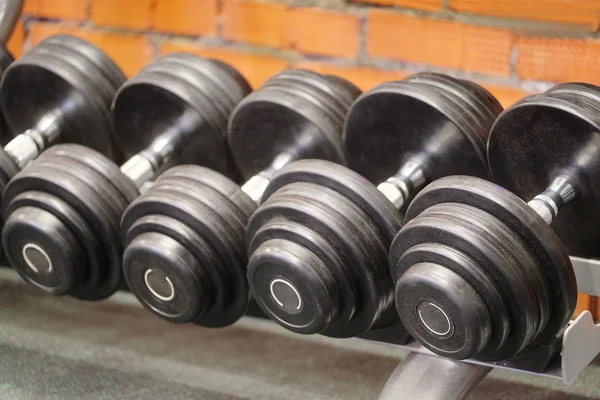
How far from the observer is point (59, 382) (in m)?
1.10

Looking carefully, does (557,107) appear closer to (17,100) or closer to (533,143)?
(533,143)

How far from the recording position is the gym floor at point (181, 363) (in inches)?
43.0

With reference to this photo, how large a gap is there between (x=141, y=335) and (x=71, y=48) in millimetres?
440

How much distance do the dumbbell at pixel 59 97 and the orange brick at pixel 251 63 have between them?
0.29 meters

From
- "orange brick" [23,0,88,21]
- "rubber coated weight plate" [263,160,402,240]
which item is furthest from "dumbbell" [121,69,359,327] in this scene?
"orange brick" [23,0,88,21]

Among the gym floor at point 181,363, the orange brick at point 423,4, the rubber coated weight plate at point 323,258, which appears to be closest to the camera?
the rubber coated weight plate at point 323,258

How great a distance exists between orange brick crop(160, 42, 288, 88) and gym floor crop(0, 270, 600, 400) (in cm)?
45

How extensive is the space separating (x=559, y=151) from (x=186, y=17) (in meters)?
0.83

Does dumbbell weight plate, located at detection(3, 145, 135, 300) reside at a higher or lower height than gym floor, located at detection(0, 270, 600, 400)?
higher

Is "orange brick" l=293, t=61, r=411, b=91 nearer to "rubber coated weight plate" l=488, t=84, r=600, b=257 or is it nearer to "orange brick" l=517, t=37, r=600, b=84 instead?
"orange brick" l=517, t=37, r=600, b=84

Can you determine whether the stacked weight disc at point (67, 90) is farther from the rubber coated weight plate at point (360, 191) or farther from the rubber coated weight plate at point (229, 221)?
the rubber coated weight plate at point (360, 191)

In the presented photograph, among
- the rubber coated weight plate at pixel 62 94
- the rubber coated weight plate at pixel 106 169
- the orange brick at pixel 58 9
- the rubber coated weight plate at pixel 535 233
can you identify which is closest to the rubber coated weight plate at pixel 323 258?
the rubber coated weight plate at pixel 535 233

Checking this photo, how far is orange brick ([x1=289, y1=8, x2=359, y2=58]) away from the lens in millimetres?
1393

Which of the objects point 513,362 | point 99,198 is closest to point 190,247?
point 99,198
